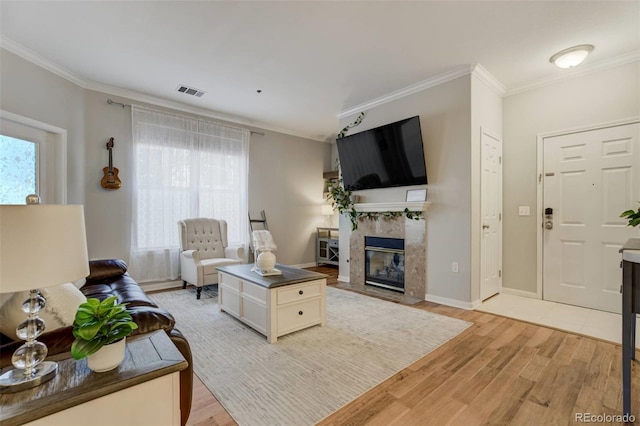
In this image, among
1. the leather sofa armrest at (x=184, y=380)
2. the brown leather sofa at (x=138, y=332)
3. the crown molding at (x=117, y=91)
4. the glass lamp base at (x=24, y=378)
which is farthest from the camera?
the crown molding at (x=117, y=91)

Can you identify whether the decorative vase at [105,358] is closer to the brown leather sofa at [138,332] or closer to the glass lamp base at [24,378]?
the glass lamp base at [24,378]

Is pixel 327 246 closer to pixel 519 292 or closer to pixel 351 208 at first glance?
pixel 351 208

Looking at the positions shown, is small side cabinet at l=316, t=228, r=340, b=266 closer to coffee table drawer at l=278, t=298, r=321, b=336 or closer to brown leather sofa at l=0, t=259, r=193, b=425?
coffee table drawer at l=278, t=298, r=321, b=336

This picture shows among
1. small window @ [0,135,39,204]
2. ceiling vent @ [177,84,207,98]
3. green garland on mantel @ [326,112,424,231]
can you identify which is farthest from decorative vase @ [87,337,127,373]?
ceiling vent @ [177,84,207,98]

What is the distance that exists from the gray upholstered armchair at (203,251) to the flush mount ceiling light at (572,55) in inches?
172

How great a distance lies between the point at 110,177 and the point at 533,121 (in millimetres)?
5447

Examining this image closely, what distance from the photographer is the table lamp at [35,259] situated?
76 cm

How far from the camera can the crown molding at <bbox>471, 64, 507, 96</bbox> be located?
326 centimetres

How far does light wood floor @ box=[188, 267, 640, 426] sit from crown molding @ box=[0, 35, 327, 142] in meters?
3.59

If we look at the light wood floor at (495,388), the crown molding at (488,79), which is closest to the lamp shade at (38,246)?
the light wood floor at (495,388)

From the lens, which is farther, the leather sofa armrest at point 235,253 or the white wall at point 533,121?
the leather sofa armrest at point 235,253

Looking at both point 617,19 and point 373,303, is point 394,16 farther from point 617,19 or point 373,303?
point 373,303

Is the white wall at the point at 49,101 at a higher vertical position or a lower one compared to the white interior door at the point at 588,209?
higher

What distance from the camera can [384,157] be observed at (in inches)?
157
